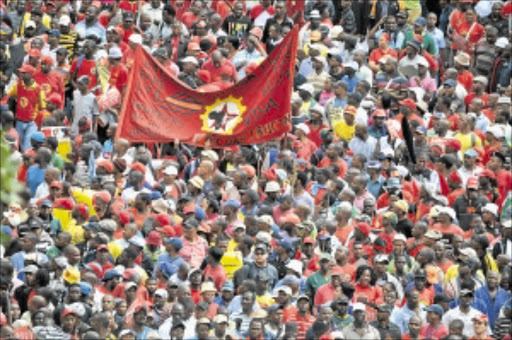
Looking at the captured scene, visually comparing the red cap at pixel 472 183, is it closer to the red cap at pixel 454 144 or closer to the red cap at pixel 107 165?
the red cap at pixel 454 144

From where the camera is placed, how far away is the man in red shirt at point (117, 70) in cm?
3186

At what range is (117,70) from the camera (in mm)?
32000

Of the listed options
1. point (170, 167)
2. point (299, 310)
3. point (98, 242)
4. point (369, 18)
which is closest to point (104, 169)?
point (170, 167)

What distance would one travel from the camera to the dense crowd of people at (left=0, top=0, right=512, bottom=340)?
2465cm

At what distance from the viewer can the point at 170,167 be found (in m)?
28.7

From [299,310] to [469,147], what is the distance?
699cm

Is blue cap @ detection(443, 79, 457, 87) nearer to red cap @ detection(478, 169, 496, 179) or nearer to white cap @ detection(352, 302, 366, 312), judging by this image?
red cap @ detection(478, 169, 496, 179)

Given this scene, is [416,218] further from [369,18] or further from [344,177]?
[369,18]

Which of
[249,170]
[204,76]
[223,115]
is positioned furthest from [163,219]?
[204,76]

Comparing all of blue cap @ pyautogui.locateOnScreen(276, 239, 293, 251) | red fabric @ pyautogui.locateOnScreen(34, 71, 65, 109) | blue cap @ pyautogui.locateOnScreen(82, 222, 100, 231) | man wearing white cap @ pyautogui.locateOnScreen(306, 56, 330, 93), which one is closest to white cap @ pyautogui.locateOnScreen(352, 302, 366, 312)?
blue cap @ pyautogui.locateOnScreen(276, 239, 293, 251)

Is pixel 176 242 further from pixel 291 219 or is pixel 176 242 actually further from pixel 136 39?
pixel 136 39

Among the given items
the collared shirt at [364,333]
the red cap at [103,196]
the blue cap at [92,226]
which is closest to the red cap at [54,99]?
the red cap at [103,196]

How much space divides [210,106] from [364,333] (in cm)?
732

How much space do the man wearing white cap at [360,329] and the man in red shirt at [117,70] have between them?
8479mm
